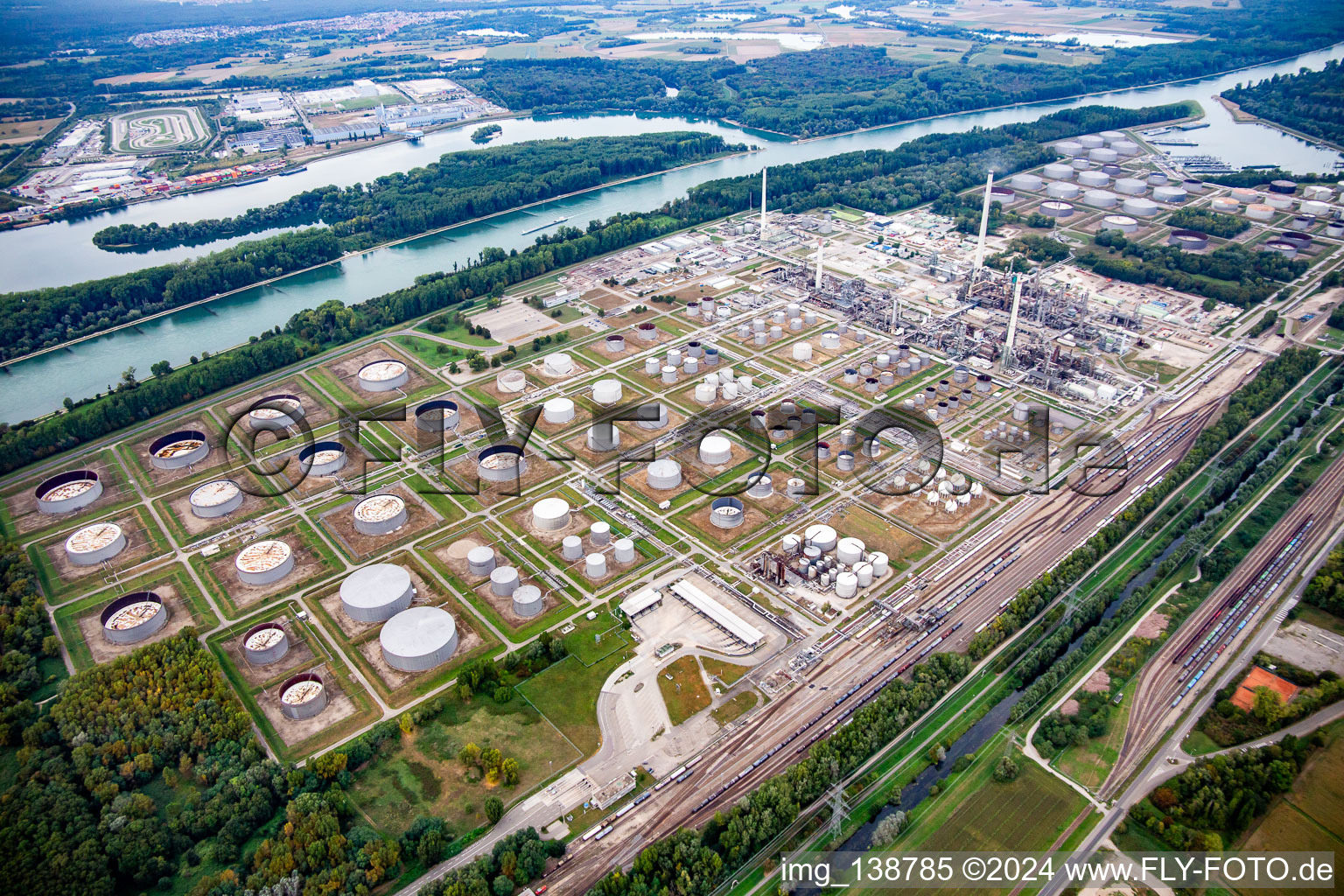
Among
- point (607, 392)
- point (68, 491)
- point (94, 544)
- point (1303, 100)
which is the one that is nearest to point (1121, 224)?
point (607, 392)

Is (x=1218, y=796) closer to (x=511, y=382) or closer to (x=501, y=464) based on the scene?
(x=501, y=464)

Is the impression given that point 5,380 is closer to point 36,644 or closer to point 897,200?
point 36,644

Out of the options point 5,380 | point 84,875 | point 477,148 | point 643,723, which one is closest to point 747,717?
point 643,723

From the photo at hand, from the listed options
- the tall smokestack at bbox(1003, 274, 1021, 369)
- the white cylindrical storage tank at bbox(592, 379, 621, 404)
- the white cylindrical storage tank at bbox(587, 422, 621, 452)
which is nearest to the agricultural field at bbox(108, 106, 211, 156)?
the white cylindrical storage tank at bbox(592, 379, 621, 404)

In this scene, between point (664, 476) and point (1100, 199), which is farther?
point (1100, 199)

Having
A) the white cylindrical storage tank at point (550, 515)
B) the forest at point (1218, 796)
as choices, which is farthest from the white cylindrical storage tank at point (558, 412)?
the forest at point (1218, 796)

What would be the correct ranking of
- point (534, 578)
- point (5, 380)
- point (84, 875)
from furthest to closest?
point (5, 380), point (534, 578), point (84, 875)
